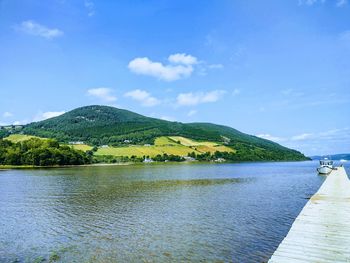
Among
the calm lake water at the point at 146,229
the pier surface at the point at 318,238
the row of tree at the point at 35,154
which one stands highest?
the row of tree at the point at 35,154

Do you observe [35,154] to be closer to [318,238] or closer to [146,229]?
[146,229]

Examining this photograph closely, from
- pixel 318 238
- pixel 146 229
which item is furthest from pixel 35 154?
pixel 318 238

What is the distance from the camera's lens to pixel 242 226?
22.9 metres

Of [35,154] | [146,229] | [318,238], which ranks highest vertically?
[35,154]

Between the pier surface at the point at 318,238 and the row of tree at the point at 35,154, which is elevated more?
the row of tree at the point at 35,154

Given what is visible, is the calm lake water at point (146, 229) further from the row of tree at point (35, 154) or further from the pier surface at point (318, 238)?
the row of tree at point (35, 154)

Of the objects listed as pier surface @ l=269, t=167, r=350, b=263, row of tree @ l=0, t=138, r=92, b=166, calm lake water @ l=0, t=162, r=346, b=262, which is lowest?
calm lake water @ l=0, t=162, r=346, b=262

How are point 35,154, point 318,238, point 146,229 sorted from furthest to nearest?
point 35,154 → point 146,229 → point 318,238

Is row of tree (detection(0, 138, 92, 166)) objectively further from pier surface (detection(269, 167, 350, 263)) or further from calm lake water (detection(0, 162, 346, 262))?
pier surface (detection(269, 167, 350, 263))

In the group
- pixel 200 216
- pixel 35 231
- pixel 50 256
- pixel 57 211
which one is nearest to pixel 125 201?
pixel 57 211

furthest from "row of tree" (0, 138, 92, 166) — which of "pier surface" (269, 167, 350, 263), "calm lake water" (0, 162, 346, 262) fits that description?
"pier surface" (269, 167, 350, 263)

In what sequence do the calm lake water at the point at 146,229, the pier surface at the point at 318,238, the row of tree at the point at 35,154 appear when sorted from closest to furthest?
the pier surface at the point at 318,238, the calm lake water at the point at 146,229, the row of tree at the point at 35,154

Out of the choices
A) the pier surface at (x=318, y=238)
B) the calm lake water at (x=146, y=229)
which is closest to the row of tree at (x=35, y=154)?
the calm lake water at (x=146, y=229)

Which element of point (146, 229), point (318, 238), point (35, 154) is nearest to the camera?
point (318, 238)
